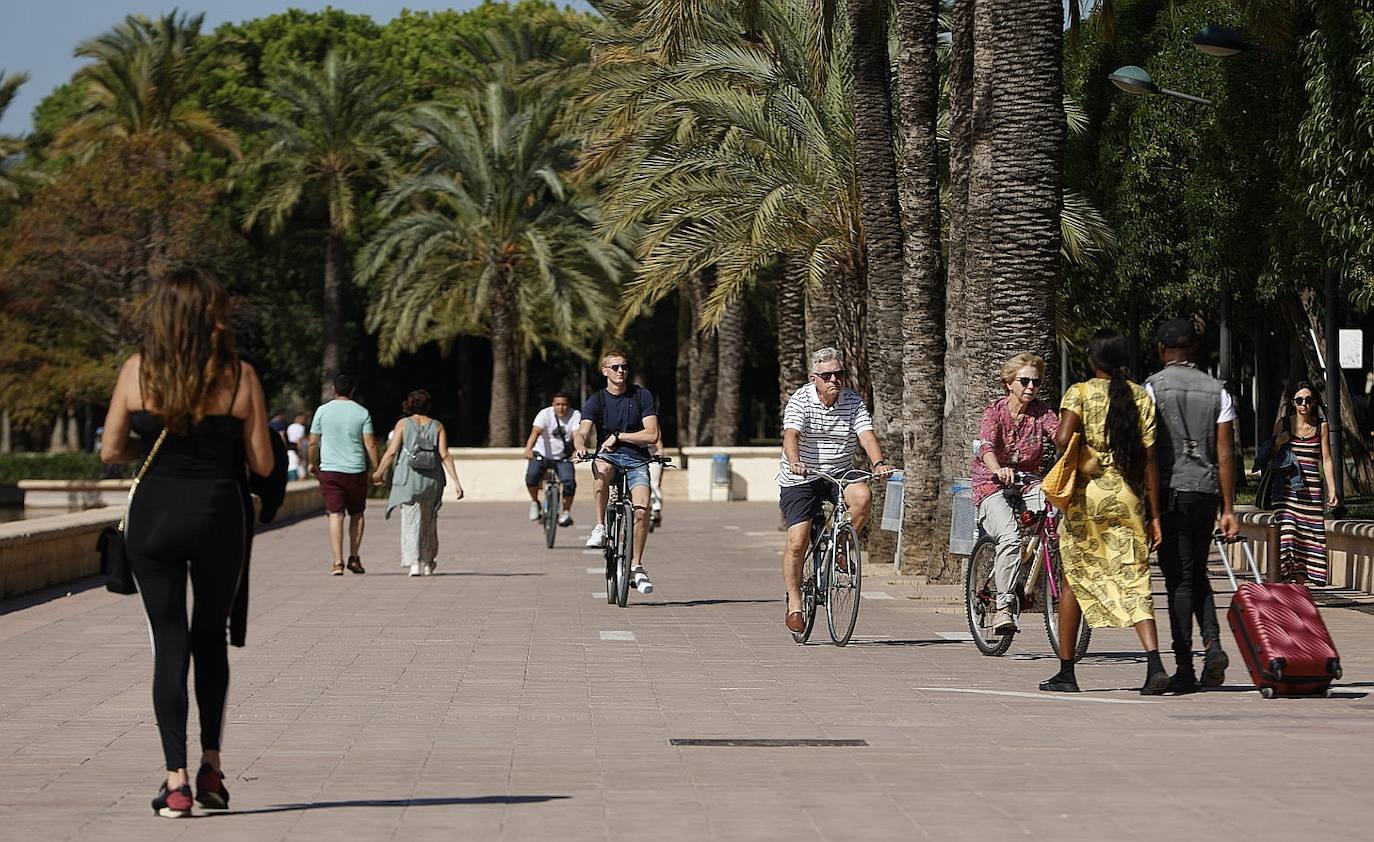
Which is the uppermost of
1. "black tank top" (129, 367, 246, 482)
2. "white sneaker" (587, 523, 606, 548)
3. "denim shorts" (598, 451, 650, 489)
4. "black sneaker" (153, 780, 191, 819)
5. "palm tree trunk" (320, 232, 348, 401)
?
"palm tree trunk" (320, 232, 348, 401)

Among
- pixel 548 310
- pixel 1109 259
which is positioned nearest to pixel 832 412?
pixel 1109 259

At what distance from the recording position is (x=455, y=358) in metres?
69.8

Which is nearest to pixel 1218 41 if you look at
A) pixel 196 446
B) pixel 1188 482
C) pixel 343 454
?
pixel 343 454

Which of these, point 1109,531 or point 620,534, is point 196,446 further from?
point 620,534

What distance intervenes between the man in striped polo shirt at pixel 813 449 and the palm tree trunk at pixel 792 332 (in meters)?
16.8

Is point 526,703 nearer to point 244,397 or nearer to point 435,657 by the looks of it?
point 435,657

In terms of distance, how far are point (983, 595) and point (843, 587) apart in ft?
2.75

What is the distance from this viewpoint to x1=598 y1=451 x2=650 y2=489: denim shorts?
15992 millimetres

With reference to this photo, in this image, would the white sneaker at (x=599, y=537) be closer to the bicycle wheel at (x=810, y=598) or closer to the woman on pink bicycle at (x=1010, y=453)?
the bicycle wheel at (x=810, y=598)

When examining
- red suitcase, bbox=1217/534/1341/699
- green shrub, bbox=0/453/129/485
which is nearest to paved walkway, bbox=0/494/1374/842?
red suitcase, bbox=1217/534/1341/699

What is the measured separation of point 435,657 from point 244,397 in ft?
17.7

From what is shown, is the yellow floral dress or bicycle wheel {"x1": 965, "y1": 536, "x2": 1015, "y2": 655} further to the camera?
bicycle wheel {"x1": 965, "y1": 536, "x2": 1015, "y2": 655}

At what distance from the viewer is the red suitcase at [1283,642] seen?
10.0 meters

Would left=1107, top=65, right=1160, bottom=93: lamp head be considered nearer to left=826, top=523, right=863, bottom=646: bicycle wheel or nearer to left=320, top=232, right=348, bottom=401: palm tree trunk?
left=826, top=523, right=863, bottom=646: bicycle wheel
